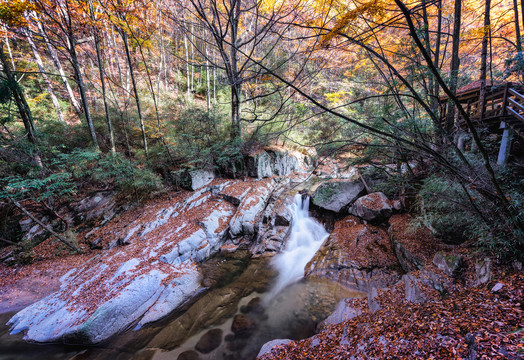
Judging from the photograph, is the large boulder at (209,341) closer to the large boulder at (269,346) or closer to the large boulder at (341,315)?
the large boulder at (269,346)

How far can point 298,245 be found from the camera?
317 inches

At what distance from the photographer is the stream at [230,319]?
417 cm

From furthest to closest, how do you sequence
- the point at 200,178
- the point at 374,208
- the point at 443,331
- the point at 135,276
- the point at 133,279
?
the point at 200,178 → the point at 374,208 → the point at 135,276 → the point at 133,279 → the point at 443,331

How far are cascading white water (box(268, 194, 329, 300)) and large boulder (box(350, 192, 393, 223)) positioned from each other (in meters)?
1.75

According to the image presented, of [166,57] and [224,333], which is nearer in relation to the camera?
[224,333]

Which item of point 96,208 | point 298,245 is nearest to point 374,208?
point 298,245

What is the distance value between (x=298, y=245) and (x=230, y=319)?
401cm

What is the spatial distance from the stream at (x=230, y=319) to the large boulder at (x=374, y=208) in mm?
3044

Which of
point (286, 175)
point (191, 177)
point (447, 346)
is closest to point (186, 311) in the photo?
point (447, 346)

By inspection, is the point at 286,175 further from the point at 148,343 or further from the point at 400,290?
the point at 148,343

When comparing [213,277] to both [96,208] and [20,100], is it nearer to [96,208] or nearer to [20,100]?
[96,208]

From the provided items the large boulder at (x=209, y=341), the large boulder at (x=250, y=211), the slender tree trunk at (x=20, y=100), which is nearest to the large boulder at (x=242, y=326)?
the large boulder at (x=209, y=341)

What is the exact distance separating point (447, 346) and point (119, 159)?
36.4 feet

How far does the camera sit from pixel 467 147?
298 inches
